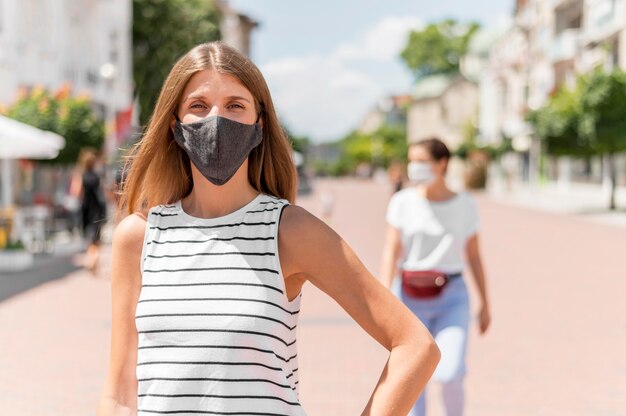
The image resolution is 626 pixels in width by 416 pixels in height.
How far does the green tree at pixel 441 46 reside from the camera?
96.8m

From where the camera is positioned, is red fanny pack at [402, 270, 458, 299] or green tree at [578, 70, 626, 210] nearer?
red fanny pack at [402, 270, 458, 299]

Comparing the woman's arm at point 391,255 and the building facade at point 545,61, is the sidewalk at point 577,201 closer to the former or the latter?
the building facade at point 545,61

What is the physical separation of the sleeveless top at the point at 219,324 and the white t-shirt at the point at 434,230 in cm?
303

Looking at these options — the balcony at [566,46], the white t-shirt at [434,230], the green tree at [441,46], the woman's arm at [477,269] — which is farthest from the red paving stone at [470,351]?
the green tree at [441,46]

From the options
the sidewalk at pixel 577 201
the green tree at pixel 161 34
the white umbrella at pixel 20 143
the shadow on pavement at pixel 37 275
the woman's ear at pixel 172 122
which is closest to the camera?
the woman's ear at pixel 172 122

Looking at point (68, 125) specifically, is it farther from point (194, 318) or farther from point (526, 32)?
point (526, 32)

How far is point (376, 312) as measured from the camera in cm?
191

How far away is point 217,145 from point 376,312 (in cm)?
49

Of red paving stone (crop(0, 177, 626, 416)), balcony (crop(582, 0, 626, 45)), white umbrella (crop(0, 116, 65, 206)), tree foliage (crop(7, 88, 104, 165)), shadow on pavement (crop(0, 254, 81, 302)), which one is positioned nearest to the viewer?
red paving stone (crop(0, 177, 626, 416))

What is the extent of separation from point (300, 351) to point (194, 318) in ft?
20.3

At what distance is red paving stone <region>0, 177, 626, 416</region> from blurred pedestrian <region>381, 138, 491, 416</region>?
53.1 inches

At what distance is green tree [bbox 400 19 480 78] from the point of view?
96.8 meters

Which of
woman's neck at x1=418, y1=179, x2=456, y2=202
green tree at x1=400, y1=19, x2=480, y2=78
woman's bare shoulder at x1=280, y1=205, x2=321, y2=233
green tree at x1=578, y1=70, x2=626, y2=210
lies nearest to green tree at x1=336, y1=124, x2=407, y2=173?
green tree at x1=400, y1=19, x2=480, y2=78

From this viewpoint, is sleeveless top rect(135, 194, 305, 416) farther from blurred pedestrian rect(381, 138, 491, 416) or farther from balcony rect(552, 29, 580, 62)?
balcony rect(552, 29, 580, 62)
